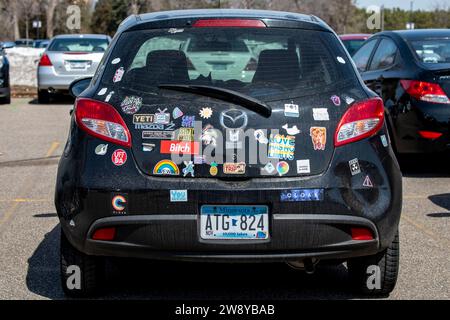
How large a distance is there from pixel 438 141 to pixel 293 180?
5103 millimetres

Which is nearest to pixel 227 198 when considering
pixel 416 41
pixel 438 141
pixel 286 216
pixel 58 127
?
pixel 286 216

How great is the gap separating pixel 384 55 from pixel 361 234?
632cm

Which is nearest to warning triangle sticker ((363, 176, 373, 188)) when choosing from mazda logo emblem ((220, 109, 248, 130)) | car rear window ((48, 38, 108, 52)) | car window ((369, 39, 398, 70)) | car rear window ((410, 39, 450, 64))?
mazda logo emblem ((220, 109, 248, 130))

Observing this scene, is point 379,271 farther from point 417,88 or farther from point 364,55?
point 364,55

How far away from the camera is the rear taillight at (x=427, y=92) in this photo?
9.14m

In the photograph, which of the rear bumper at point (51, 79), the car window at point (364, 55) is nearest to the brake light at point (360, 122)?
the car window at point (364, 55)

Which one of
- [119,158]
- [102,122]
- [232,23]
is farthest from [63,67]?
[119,158]

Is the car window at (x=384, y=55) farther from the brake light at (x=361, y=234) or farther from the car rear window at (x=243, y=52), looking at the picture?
the brake light at (x=361, y=234)

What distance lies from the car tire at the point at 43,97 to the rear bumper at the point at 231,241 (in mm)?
15881

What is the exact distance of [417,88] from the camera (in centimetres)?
929

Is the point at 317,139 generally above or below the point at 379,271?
above

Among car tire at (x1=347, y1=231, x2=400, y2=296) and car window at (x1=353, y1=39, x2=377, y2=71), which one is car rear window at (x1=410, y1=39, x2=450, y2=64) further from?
car tire at (x1=347, y1=231, x2=400, y2=296)
